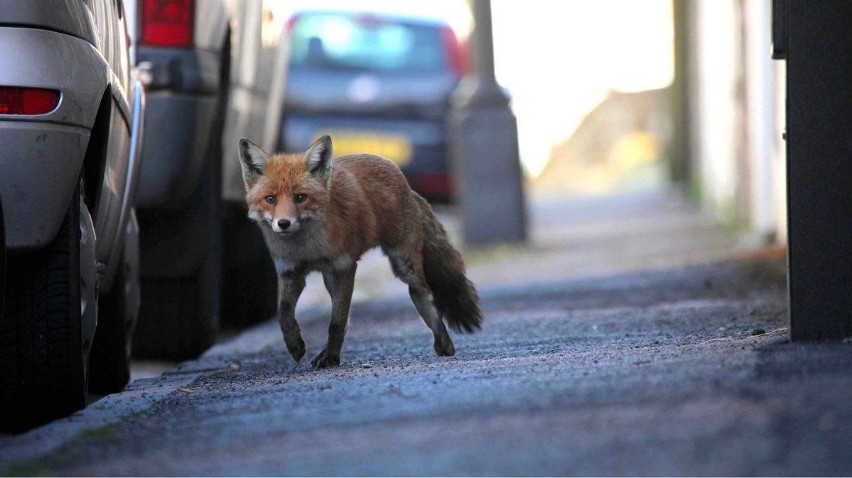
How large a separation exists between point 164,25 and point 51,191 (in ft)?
7.89

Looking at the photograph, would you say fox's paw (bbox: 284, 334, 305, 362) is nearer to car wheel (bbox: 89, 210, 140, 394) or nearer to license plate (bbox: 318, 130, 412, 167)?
car wheel (bbox: 89, 210, 140, 394)

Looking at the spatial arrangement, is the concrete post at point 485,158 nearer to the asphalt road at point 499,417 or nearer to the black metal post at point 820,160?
the asphalt road at point 499,417

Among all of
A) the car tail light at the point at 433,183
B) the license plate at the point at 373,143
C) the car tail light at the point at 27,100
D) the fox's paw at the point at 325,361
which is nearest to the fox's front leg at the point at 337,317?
the fox's paw at the point at 325,361

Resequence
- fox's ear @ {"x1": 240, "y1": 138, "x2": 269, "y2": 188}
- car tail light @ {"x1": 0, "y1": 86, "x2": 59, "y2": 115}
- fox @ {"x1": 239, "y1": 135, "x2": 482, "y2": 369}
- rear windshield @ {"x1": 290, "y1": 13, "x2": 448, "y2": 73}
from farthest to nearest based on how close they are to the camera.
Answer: rear windshield @ {"x1": 290, "y1": 13, "x2": 448, "y2": 73}, fox's ear @ {"x1": 240, "y1": 138, "x2": 269, "y2": 188}, fox @ {"x1": 239, "y1": 135, "x2": 482, "y2": 369}, car tail light @ {"x1": 0, "y1": 86, "x2": 59, "y2": 115}

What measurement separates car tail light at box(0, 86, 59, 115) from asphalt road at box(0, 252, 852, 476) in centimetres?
84

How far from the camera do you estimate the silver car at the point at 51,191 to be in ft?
13.3

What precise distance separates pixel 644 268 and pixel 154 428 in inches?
252

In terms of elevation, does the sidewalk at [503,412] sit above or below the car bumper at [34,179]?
below

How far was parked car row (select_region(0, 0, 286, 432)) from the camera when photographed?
411cm

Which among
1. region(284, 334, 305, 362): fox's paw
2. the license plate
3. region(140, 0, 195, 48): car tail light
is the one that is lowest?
the license plate

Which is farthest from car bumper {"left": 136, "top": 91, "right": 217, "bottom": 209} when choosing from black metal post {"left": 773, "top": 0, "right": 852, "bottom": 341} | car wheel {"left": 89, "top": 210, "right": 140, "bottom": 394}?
black metal post {"left": 773, "top": 0, "right": 852, "bottom": 341}

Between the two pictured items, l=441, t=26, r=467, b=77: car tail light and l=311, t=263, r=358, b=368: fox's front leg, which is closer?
l=311, t=263, r=358, b=368: fox's front leg

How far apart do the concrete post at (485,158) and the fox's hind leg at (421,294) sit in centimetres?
808

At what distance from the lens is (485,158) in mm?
13844
